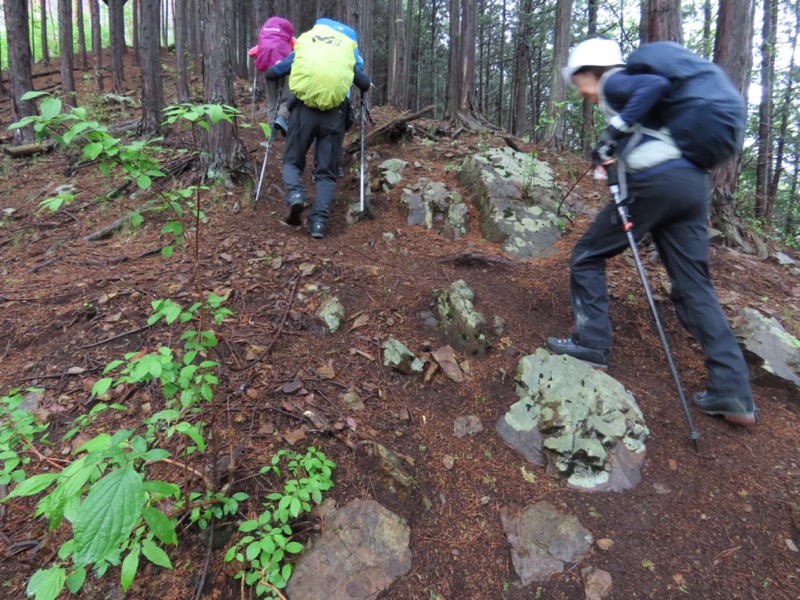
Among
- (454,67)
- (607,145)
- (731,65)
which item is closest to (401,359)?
(607,145)

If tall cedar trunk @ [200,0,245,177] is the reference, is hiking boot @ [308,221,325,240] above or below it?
below

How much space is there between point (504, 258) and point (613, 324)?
4.08 feet

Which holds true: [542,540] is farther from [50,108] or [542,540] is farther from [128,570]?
[50,108]

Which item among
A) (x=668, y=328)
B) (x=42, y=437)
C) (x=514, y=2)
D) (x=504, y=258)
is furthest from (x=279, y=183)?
(x=514, y=2)

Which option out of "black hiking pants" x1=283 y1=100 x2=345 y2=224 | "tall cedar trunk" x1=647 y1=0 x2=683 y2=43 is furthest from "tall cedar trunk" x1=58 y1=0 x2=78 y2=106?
"tall cedar trunk" x1=647 y1=0 x2=683 y2=43

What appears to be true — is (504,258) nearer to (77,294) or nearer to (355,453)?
(355,453)

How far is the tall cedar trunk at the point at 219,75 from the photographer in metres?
5.10

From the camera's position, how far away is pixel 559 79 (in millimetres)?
8273

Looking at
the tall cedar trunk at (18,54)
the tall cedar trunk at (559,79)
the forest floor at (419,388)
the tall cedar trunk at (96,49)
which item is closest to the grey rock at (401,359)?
the forest floor at (419,388)

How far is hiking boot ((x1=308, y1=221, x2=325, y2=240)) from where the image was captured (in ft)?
15.1

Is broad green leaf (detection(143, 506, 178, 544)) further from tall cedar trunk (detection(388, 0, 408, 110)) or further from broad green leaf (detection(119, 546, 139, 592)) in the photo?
tall cedar trunk (detection(388, 0, 408, 110))

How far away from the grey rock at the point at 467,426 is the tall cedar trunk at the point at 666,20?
448 cm

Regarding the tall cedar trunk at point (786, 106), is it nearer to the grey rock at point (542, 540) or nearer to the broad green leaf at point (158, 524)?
the grey rock at point (542, 540)

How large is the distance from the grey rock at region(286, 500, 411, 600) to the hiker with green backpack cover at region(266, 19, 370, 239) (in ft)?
10.4
